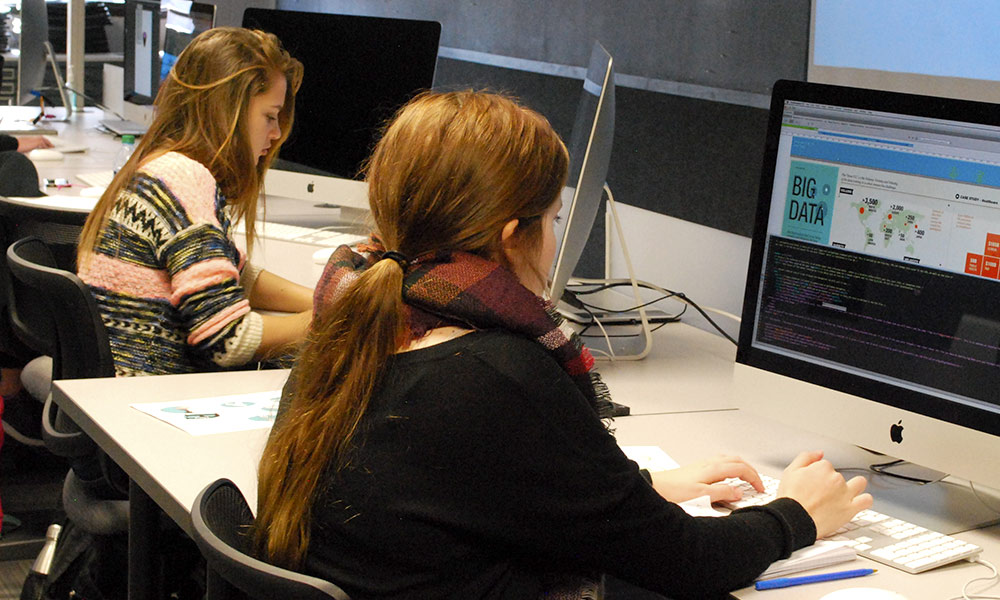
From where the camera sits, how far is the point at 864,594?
0.93 m

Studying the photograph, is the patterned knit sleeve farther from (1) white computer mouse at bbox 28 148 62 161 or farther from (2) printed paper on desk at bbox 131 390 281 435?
(1) white computer mouse at bbox 28 148 62 161

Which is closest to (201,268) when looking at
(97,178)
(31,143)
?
(97,178)

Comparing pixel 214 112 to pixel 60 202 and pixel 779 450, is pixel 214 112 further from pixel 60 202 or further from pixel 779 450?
pixel 779 450

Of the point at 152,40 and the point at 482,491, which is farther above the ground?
the point at 152,40

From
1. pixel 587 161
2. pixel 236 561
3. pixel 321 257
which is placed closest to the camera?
pixel 236 561

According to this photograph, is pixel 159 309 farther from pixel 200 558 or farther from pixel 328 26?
pixel 328 26

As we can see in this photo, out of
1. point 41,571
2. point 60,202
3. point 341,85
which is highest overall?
point 341,85

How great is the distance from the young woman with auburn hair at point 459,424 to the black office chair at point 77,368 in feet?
2.47

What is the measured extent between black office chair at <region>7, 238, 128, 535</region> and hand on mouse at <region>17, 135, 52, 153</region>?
165cm

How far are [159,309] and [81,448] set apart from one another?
271 mm

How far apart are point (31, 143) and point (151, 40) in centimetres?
51

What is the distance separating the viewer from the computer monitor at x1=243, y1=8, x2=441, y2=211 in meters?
2.36

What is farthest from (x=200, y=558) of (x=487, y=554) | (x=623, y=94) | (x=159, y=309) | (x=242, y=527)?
(x=623, y=94)

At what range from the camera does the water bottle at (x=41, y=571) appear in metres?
1.73
